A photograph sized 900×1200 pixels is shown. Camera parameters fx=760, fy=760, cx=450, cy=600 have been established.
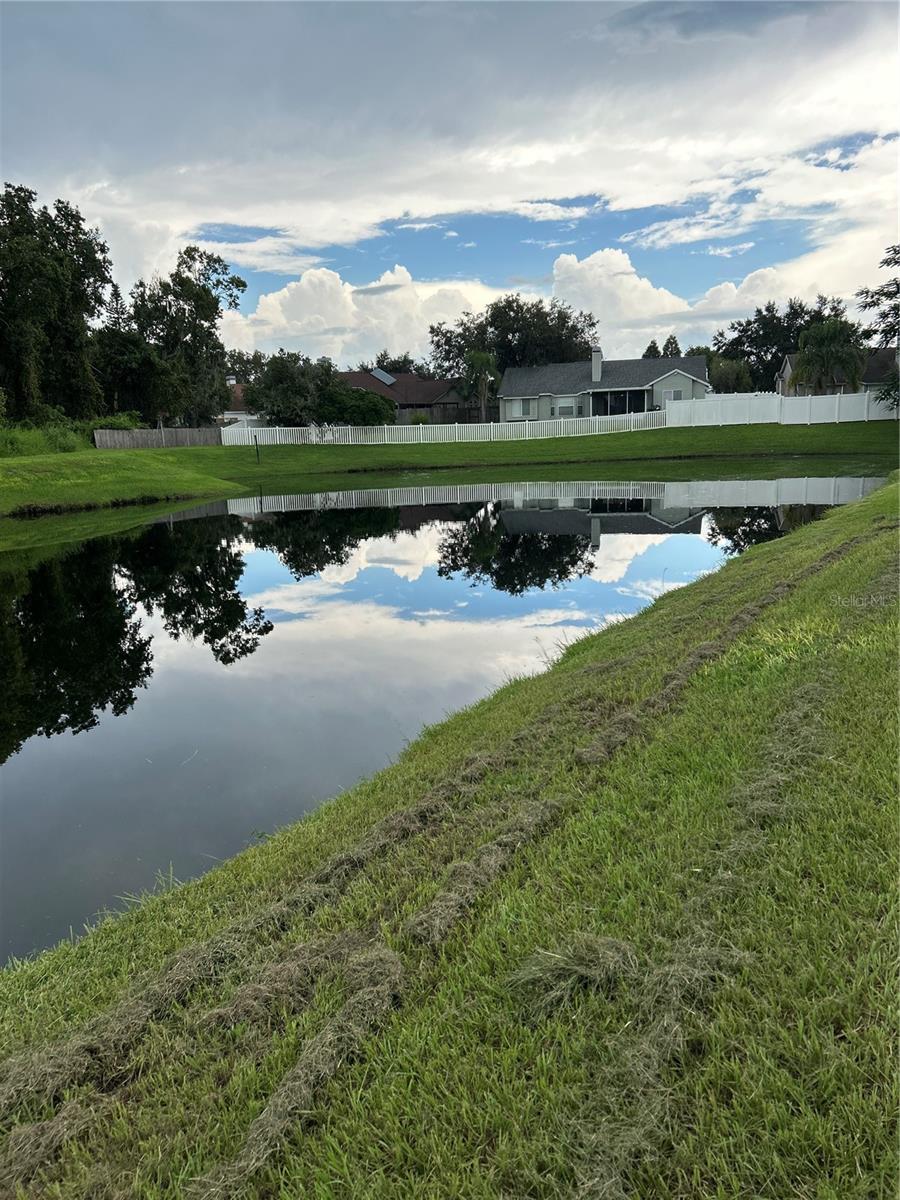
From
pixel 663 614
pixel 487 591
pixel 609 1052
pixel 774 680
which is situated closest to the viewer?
pixel 609 1052

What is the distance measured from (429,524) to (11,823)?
17816mm

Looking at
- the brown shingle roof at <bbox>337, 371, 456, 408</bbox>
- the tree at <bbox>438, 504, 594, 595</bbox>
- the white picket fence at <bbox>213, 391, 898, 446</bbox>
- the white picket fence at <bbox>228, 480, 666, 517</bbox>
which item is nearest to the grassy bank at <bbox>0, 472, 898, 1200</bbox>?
the tree at <bbox>438, 504, 594, 595</bbox>

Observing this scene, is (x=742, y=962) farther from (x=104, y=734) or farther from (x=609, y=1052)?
(x=104, y=734)

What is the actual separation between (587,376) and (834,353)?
18.7 meters

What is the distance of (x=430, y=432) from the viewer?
54031 mm

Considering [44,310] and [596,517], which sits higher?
[44,310]

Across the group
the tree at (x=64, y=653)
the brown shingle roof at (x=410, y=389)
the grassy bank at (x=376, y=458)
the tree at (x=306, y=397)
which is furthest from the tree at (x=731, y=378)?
the tree at (x=64, y=653)

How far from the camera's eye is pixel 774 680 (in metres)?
5.66

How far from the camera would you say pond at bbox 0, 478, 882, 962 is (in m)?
5.84

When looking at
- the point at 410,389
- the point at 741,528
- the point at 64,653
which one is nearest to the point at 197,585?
the point at 64,653

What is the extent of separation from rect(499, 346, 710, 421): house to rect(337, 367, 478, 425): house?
7.64 metres

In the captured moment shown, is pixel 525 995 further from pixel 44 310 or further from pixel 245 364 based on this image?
pixel 245 364

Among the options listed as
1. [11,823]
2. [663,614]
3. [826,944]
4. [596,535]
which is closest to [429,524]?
[596,535]

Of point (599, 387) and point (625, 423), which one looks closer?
point (625, 423)
